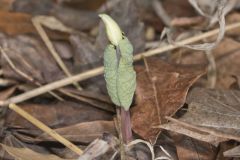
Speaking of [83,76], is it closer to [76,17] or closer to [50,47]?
[50,47]

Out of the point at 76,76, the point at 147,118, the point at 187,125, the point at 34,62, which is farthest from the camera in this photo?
the point at 34,62

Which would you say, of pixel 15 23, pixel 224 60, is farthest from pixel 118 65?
pixel 15 23

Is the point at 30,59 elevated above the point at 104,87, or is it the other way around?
the point at 30,59

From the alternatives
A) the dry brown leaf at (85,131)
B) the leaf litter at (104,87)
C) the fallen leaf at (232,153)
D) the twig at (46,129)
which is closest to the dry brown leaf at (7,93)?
the leaf litter at (104,87)

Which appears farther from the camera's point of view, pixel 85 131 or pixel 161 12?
pixel 161 12

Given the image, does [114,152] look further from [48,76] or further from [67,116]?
[48,76]

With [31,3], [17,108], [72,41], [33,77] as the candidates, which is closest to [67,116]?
[17,108]
